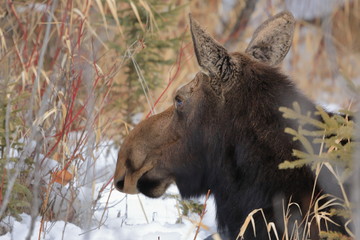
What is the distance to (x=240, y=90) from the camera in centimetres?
401

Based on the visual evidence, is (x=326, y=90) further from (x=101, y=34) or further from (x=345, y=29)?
(x=101, y=34)

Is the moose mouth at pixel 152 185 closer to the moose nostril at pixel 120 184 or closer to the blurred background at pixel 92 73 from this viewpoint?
the moose nostril at pixel 120 184

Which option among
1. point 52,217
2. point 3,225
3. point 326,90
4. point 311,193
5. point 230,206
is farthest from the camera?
point 326,90

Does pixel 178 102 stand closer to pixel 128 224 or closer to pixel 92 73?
pixel 92 73

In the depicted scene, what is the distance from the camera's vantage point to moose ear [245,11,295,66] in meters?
4.69

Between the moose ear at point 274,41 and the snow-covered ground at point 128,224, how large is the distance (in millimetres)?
1154

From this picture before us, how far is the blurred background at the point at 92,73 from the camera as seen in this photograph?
4.48 meters

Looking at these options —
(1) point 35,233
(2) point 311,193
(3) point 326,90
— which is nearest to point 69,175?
(1) point 35,233

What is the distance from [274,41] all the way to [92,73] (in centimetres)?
125

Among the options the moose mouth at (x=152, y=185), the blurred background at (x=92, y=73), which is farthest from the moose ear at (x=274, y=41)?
the moose mouth at (x=152, y=185)

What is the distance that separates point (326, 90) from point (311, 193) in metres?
7.57

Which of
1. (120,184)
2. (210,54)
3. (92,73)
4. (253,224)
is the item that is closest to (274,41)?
(210,54)

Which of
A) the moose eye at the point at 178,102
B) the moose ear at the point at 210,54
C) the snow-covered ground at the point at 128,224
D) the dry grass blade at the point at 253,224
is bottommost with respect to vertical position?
the dry grass blade at the point at 253,224

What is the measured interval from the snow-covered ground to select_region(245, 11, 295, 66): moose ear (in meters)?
1.15
